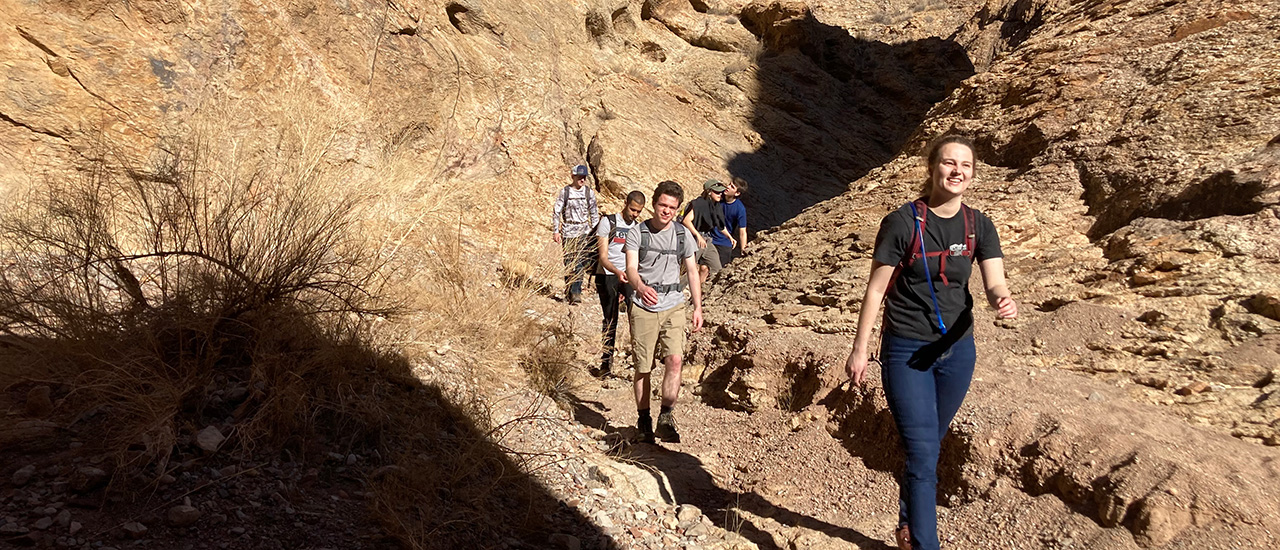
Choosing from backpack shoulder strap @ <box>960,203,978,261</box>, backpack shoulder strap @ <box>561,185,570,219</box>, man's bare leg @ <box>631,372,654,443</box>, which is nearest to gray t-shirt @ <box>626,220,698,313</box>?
man's bare leg @ <box>631,372,654,443</box>

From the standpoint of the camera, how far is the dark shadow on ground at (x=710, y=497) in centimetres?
371

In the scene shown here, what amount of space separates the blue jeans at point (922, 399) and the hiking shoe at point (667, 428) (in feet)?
6.88

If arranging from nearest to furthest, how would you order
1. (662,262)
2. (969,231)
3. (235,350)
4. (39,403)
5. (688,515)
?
(969,231) < (39,403) < (235,350) < (688,515) < (662,262)

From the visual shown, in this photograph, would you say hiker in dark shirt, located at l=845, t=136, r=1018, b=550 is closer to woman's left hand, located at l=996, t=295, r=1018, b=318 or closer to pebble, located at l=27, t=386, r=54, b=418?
woman's left hand, located at l=996, t=295, r=1018, b=318

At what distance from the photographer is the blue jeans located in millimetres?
2787

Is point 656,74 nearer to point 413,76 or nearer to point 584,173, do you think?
point 413,76

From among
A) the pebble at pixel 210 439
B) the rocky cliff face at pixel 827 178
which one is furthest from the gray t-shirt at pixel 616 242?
the pebble at pixel 210 439

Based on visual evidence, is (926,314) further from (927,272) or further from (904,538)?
(904,538)

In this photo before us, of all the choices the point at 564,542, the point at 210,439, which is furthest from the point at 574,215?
the point at 210,439

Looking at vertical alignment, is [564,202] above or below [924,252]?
above

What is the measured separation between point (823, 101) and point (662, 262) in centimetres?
1221

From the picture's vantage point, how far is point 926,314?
Result: 2.81 metres

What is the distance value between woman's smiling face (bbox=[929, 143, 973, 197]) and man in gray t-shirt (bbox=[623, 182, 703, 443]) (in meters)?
1.97

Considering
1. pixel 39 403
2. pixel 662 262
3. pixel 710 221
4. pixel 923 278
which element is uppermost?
pixel 710 221
